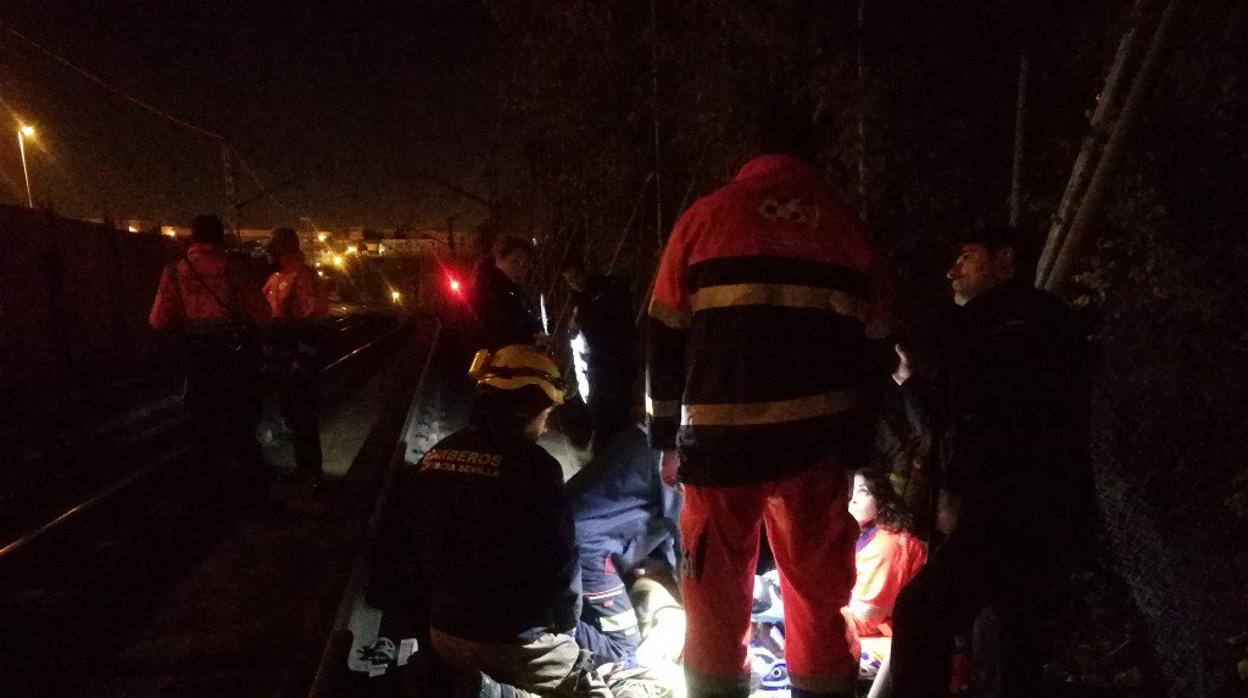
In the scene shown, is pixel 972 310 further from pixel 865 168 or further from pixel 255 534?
pixel 255 534

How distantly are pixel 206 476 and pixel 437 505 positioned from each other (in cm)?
365

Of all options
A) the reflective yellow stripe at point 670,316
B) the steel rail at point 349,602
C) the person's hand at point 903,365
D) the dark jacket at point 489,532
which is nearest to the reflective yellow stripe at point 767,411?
the reflective yellow stripe at point 670,316

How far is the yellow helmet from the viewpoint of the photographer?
2.76 meters

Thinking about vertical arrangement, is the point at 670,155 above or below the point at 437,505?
above

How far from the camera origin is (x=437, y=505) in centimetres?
255

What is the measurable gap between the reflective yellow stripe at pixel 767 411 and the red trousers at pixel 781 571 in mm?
205

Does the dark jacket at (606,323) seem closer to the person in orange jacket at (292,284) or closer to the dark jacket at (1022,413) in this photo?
the person in orange jacket at (292,284)

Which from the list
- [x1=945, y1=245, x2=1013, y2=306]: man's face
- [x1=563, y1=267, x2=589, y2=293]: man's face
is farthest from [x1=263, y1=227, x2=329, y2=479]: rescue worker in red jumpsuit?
[x1=945, y1=245, x2=1013, y2=306]: man's face

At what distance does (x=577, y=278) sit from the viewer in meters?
6.49

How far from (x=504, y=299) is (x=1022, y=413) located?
4218 millimetres

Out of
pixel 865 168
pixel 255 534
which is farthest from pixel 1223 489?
pixel 255 534

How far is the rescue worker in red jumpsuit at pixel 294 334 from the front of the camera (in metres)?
5.44

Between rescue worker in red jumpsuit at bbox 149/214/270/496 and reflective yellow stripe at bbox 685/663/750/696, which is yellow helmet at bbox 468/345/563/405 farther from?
rescue worker in red jumpsuit at bbox 149/214/270/496

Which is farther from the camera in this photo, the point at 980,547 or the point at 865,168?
the point at 865,168
